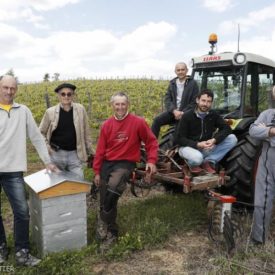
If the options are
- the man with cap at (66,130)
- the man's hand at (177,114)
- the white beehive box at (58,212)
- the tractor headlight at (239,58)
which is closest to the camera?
the white beehive box at (58,212)

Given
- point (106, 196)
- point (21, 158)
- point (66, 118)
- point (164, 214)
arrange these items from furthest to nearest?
point (164, 214)
point (66, 118)
point (106, 196)
point (21, 158)

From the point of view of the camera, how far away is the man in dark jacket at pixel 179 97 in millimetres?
4945

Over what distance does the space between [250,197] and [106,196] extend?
5.86 ft

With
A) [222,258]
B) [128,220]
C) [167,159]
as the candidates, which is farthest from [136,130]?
[222,258]

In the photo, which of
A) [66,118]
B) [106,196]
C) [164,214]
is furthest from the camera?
[164,214]

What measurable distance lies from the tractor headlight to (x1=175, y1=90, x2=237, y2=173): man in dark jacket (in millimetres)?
877

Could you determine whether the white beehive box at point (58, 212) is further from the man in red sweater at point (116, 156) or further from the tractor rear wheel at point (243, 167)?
the tractor rear wheel at point (243, 167)

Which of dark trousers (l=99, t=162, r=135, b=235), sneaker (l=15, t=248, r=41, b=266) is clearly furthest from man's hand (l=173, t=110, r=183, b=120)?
sneaker (l=15, t=248, r=41, b=266)

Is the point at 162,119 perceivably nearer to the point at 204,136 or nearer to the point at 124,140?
the point at 204,136

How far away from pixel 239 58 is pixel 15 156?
3.04 meters

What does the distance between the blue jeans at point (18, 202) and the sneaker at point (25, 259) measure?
52 mm

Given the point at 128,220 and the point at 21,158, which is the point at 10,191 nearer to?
the point at 21,158

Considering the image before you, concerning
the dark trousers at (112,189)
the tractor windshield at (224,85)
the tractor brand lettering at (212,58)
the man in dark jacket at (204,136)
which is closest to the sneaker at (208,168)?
the man in dark jacket at (204,136)

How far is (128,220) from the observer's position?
14.9ft
